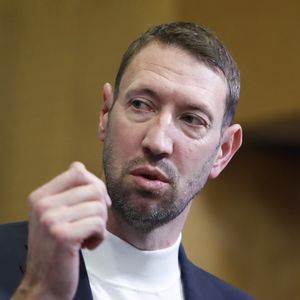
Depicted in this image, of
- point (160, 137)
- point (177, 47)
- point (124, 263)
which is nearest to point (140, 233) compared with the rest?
point (124, 263)

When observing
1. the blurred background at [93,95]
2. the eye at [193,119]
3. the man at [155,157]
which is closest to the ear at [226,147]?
the man at [155,157]

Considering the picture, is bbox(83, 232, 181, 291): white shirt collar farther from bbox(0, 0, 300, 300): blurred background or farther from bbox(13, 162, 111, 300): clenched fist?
bbox(0, 0, 300, 300): blurred background

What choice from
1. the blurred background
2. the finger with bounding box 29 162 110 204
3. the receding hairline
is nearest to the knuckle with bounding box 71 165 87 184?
the finger with bounding box 29 162 110 204

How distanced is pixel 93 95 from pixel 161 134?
1.11 m

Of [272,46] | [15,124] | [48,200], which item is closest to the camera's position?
[48,200]

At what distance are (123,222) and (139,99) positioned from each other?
193 millimetres

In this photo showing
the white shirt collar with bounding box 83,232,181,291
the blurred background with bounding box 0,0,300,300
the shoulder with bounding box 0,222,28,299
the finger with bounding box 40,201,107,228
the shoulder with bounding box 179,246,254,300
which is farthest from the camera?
the blurred background with bounding box 0,0,300,300

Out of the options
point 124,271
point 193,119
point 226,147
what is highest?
point 193,119

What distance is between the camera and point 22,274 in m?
1.01

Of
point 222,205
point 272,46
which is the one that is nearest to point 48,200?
point 272,46

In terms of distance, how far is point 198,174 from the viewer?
44.2 inches

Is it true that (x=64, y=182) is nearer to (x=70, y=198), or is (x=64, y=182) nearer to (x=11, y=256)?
(x=70, y=198)

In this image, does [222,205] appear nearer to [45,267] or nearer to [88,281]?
[88,281]

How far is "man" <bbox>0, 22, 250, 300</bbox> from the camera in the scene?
40.9 inches
